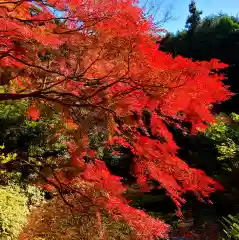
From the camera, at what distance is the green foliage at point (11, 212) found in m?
4.91

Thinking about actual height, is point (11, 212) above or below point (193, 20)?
below

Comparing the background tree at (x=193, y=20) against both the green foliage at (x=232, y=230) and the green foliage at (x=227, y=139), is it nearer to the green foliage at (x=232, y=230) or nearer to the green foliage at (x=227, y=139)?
the green foliage at (x=227, y=139)

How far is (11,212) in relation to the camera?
5.16 m

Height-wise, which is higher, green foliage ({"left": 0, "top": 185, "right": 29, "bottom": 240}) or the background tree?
the background tree

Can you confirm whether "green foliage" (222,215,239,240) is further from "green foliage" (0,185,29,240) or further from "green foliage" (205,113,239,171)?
"green foliage" (0,185,29,240)

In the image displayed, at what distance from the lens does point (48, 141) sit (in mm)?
7891

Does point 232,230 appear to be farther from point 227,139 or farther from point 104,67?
point 227,139

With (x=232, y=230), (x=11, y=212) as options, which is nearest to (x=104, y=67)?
(x=232, y=230)

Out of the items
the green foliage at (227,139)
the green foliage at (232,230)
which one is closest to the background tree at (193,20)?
the green foliage at (227,139)

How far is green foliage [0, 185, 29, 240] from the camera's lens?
193 inches

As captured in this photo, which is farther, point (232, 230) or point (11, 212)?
point (11, 212)

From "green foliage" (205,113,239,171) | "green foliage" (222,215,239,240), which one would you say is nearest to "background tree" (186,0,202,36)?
"green foliage" (205,113,239,171)

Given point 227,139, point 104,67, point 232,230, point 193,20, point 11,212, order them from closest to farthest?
point 104,67, point 232,230, point 11,212, point 227,139, point 193,20

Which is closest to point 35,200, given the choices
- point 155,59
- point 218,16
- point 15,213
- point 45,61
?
point 15,213
